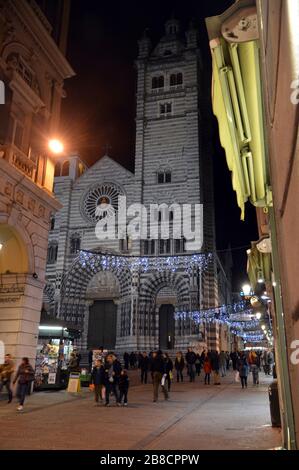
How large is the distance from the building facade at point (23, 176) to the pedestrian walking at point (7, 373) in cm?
97

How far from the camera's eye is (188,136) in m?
40.9

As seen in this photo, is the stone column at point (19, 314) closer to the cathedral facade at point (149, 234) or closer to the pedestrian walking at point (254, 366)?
the pedestrian walking at point (254, 366)

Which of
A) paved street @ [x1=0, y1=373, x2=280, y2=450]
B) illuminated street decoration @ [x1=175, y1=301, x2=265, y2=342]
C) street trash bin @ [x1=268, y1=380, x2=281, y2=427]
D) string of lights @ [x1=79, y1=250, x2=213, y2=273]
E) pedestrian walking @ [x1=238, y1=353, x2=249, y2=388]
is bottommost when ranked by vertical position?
paved street @ [x1=0, y1=373, x2=280, y2=450]

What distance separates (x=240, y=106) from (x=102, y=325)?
3618cm

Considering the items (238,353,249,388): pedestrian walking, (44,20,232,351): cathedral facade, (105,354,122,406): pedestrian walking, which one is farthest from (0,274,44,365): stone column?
(44,20,232,351): cathedral facade

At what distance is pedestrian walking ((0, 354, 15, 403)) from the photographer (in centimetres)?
1322

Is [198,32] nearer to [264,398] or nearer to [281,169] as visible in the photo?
[264,398]

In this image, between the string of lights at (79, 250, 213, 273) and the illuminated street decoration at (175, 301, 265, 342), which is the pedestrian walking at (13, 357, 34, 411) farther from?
the string of lights at (79, 250, 213, 273)

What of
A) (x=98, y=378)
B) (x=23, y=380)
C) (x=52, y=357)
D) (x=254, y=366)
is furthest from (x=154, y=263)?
(x=23, y=380)

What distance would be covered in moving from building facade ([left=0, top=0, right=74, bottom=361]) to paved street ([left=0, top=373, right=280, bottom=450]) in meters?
3.04

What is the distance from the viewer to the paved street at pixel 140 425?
7.41 metres

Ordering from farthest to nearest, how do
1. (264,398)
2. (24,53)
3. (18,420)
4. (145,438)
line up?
1. (24,53)
2. (264,398)
3. (18,420)
4. (145,438)
